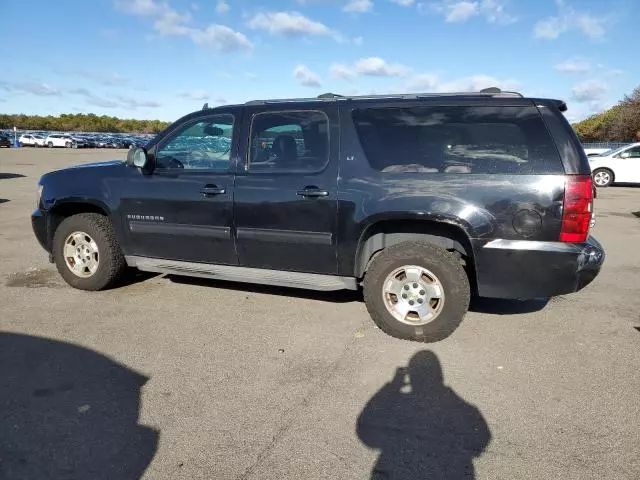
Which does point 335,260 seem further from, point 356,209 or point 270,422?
point 270,422

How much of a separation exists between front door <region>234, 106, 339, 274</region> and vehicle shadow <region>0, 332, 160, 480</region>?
5.07ft

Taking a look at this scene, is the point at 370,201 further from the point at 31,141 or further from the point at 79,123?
the point at 79,123

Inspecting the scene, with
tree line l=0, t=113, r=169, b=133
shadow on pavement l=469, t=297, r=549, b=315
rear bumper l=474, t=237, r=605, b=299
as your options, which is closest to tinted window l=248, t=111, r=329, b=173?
rear bumper l=474, t=237, r=605, b=299

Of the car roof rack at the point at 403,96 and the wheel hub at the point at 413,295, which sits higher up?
the car roof rack at the point at 403,96

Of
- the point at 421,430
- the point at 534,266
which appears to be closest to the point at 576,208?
the point at 534,266

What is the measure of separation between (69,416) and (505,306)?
3844mm

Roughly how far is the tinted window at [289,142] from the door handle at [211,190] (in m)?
0.33

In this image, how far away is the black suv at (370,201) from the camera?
144 inches

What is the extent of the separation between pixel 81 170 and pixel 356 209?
9.64 ft

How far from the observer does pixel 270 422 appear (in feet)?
9.42

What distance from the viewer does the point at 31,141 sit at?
55.3 meters

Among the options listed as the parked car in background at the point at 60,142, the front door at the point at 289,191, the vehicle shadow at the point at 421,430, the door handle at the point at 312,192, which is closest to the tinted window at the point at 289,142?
the front door at the point at 289,191

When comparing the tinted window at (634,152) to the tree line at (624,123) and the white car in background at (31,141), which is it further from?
the white car in background at (31,141)

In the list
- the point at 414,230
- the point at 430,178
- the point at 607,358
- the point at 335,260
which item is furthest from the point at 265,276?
the point at 607,358
